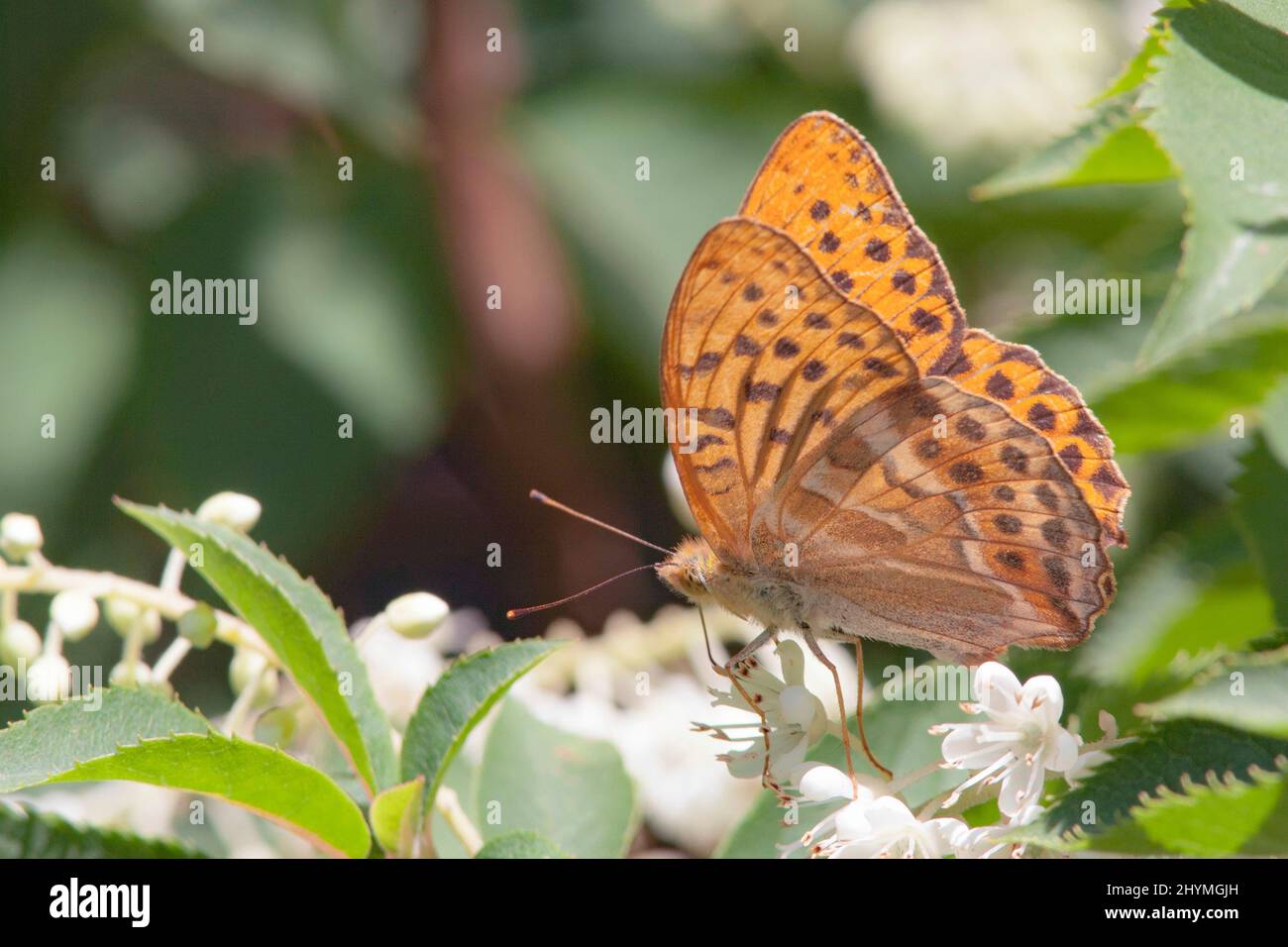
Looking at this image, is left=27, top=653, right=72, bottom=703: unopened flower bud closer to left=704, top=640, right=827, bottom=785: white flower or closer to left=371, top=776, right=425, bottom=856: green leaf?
left=371, top=776, right=425, bottom=856: green leaf

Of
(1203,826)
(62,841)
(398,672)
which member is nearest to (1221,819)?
(1203,826)

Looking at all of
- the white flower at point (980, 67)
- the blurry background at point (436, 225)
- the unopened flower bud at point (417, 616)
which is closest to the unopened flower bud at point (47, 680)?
the unopened flower bud at point (417, 616)

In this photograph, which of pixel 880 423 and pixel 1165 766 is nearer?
pixel 1165 766

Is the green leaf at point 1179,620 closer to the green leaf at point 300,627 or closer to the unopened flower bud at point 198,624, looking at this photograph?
the green leaf at point 300,627

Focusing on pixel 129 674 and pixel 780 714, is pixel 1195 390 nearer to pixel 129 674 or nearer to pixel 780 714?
pixel 780 714

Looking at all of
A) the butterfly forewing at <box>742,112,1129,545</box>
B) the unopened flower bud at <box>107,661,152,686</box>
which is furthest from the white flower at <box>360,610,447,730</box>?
the butterfly forewing at <box>742,112,1129,545</box>

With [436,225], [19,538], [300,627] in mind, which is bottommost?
Result: [300,627]

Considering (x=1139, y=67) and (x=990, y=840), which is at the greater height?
(x=1139, y=67)
